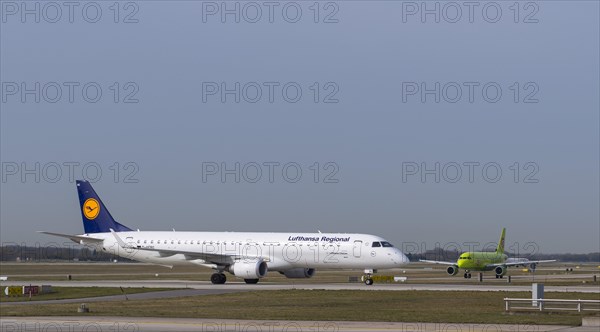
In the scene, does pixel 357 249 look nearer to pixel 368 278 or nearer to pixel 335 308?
pixel 368 278

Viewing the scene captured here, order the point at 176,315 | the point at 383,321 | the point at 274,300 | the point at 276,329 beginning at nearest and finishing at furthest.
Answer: the point at 276,329 < the point at 383,321 < the point at 176,315 < the point at 274,300

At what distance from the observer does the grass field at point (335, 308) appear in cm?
3603

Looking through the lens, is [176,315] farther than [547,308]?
No

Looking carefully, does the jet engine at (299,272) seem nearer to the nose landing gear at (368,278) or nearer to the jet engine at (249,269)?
the jet engine at (249,269)

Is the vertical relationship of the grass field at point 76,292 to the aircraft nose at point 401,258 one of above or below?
below

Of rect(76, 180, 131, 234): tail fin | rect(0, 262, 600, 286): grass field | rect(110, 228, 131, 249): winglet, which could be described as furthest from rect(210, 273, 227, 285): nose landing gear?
rect(76, 180, 131, 234): tail fin

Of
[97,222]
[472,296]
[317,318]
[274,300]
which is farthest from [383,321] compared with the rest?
[97,222]

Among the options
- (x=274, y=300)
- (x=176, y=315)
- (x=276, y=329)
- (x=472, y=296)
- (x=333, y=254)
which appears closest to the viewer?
(x=276, y=329)

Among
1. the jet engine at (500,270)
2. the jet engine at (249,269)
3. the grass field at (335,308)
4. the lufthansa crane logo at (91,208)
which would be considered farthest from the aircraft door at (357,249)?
the jet engine at (500,270)

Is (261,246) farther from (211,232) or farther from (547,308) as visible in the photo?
(547,308)

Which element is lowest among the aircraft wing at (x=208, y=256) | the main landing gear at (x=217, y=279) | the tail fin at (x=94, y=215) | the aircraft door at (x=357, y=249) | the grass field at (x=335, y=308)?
the main landing gear at (x=217, y=279)

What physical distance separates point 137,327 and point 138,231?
45.0m

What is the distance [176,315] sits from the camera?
36625 mm

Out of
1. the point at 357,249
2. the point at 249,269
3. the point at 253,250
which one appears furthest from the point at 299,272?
the point at 357,249
